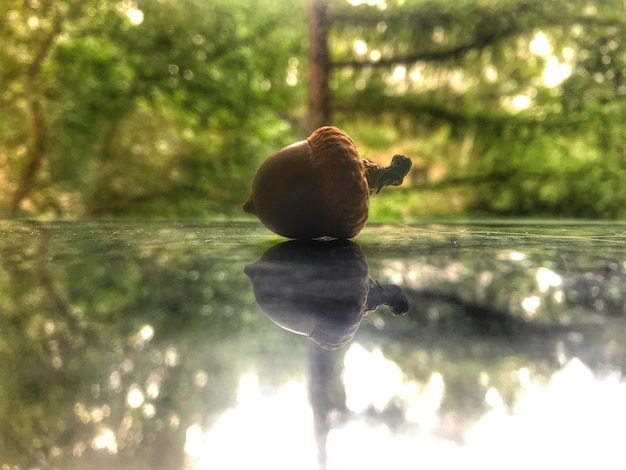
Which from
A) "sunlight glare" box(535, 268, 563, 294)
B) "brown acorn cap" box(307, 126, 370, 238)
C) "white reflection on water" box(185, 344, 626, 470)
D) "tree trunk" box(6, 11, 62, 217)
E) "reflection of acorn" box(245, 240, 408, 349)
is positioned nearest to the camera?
"white reflection on water" box(185, 344, 626, 470)

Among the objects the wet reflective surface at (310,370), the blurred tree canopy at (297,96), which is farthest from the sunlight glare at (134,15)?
the wet reflective surface at (310,370)

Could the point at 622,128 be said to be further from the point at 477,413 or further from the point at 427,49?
the point at 477,413

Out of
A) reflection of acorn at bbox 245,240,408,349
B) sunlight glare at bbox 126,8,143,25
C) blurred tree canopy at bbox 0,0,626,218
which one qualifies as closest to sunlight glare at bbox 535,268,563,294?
reflection of acorn at bbox 245,240,408,349

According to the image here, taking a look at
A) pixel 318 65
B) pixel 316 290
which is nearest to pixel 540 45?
pixel 318 65

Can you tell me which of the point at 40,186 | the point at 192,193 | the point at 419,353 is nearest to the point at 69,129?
the point at 40,186

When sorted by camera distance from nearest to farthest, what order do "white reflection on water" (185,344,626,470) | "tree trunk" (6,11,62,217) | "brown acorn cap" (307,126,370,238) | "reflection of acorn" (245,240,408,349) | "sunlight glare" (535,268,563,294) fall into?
"white reflection on water" (185,344,626,470) → "reflection of acorn" (245,240,408,349) → "sunlight glare" (535,268,563,294) → "brown acorn cap" (307,126,370,238) → "tree trunk" (6,11,62,217)

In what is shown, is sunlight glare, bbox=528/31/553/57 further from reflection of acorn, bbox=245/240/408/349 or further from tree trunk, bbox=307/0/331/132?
reflection of acorn, bbox=245/240/408/349
